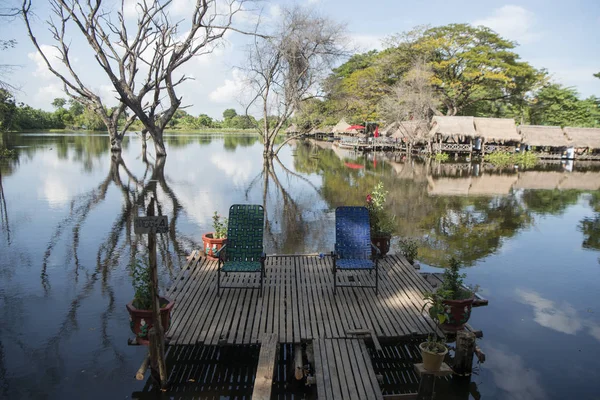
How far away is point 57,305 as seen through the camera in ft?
21.0

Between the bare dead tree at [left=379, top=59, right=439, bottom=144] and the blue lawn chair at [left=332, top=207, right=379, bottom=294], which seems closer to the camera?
the blue lawn chair at [left=332, top=207, right=379, bottom=294]

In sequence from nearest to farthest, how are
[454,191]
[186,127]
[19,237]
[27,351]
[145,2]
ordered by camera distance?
[27,351], [19,237], [454,191], [145,2], [186,127]

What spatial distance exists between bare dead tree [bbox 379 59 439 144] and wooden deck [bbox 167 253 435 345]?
113 ft

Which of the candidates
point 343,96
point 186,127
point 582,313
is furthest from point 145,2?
point 186,127

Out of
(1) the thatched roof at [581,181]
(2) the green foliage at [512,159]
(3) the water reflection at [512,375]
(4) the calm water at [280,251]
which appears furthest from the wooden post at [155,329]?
(2) the green foliage at [512,159]

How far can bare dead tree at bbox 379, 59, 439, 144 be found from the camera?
3931 centimetres

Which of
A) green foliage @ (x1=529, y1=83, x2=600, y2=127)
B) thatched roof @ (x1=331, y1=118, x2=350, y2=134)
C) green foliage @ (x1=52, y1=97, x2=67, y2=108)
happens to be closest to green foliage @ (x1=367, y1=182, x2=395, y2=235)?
thatched roof @ (x1=331, y1=118, x2=350, y2=134)

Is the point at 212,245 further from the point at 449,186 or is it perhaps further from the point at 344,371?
the point at 449,186

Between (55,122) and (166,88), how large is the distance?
75.3m

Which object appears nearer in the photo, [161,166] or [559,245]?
[559,245]

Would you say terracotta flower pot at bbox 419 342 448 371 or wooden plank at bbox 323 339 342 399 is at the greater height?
terracotta flower pot at bbox 419 342 448 371

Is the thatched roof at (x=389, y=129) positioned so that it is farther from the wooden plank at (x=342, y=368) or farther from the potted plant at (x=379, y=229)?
the wooden plank at (x=342, y=368)

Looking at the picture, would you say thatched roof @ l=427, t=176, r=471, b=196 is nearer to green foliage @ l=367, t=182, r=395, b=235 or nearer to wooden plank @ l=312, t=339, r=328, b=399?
green foliage @ l=367, t=182, r=395, b=235

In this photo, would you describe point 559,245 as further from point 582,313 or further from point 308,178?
point 308,178
